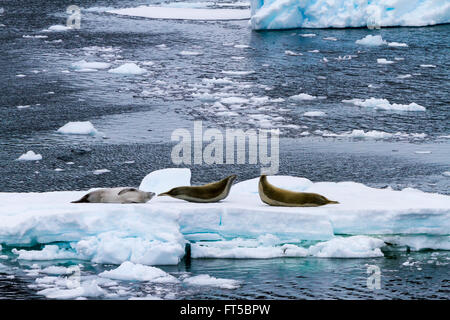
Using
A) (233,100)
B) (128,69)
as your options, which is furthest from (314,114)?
(128,69)

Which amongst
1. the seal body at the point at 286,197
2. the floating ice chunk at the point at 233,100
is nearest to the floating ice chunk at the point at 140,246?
the seal body at the point at 286,197

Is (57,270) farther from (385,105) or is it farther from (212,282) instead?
(385,105)

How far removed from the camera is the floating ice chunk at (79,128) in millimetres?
13156

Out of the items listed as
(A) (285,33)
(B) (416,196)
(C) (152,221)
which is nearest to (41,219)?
(C) (152,221)

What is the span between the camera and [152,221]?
7934 millimetres

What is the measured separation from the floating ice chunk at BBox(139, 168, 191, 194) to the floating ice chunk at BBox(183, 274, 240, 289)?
186 centimetres

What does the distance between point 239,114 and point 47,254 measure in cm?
703

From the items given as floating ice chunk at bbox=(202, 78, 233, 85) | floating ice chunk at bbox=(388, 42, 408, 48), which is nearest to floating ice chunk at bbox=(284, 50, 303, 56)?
floating ice chunk at bbox=(388, 42, 408, 48)

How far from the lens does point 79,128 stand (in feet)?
43.3

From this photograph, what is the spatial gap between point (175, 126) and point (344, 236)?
6.01 meters

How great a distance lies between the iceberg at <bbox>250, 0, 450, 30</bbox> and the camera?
22547 mm

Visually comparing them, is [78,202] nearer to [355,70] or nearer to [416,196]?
[416,196]

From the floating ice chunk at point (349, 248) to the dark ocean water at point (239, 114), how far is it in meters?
0.10

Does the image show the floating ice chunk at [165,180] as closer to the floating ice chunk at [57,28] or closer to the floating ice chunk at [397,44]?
the floating ice chunk at [397,44]
